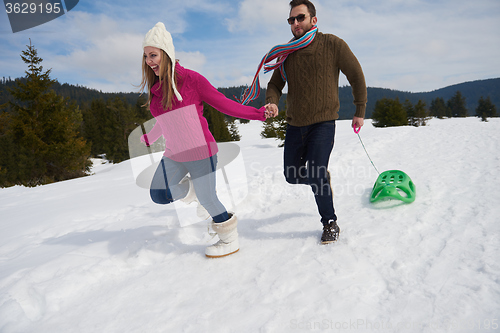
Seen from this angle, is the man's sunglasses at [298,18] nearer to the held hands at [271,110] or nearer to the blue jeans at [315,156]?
the held hands at [271,110]

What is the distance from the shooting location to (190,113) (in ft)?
8.61

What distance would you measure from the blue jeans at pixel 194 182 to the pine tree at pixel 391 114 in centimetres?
3966

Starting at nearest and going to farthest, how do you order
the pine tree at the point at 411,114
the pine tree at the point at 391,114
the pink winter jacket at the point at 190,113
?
the pink winter jacket at the point at 190,113 < the pine tree at the point at 391,114 < the pine tree at the point at 411,114

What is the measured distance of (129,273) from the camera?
2648 millimetres

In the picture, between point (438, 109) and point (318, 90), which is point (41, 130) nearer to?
point (318, 90)

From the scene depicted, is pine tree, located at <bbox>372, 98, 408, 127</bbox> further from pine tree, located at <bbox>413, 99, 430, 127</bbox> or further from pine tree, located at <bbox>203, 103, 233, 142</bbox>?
pine tree, located at <bbox>203, 103, 233, 142</bbox>

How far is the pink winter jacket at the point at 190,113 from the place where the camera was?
2611mm

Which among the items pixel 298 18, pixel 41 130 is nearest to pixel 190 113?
pixel 298 18

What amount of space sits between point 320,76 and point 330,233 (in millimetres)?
1622

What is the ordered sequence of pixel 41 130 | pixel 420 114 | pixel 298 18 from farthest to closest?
pixel 420 114 < pixel 41 130 < pixel 298 18

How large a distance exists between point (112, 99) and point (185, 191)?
129 feet

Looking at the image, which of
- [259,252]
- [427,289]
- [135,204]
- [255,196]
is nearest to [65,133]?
[135,204]

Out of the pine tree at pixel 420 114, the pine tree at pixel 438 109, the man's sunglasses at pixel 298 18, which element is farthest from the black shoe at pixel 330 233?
the pine tree at pixel 438 109

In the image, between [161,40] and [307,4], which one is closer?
[161,40]
